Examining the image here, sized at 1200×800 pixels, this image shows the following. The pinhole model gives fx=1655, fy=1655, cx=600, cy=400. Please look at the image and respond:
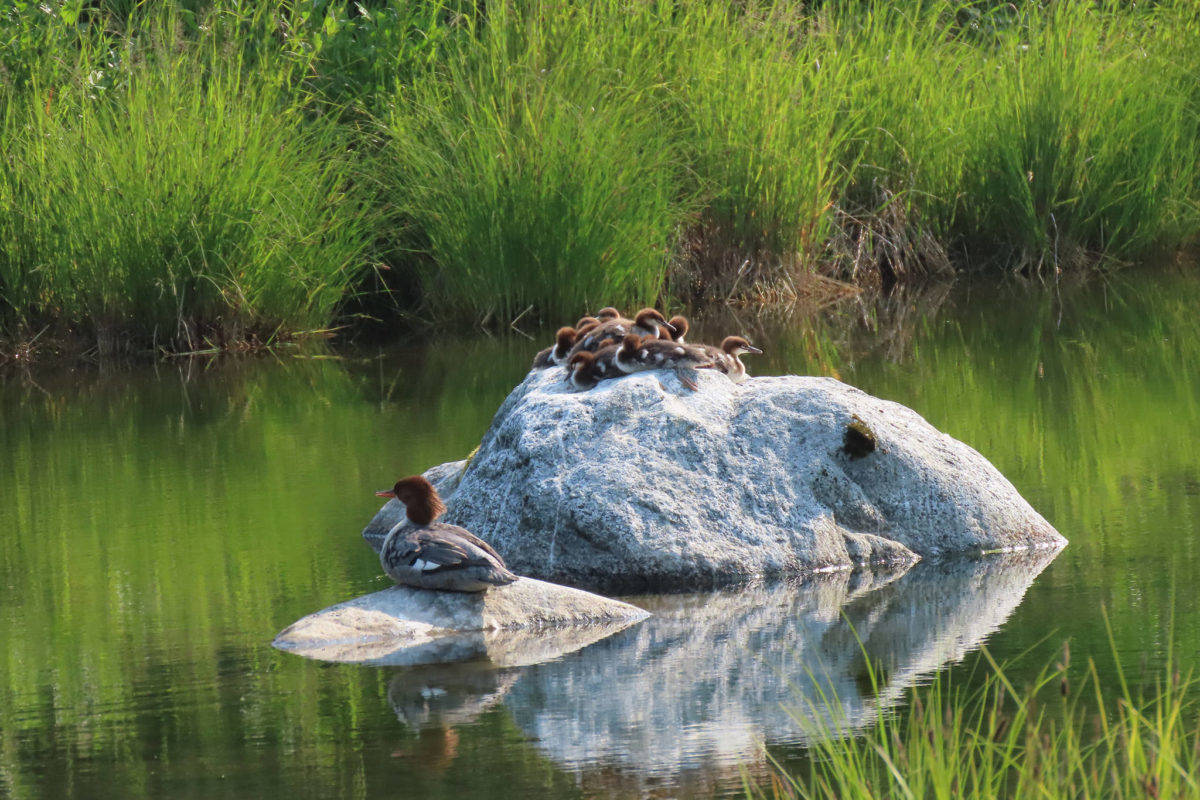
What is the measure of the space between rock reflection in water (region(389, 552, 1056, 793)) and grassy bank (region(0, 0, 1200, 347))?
8353 mm

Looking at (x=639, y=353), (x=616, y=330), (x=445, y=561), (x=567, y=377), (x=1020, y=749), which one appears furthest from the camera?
(x=616, y=330)

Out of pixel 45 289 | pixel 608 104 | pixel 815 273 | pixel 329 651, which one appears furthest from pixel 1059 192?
pixel 329 651

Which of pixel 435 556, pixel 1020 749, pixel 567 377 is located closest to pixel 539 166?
pixel 567 377

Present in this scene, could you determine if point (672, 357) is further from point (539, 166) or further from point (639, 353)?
point (539, 166)

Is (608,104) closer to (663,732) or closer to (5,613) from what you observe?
(5,613)

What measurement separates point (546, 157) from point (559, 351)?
20.1ft

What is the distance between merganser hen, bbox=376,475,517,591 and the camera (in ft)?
21.0

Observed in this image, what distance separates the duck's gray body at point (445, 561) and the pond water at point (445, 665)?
44 centimetres

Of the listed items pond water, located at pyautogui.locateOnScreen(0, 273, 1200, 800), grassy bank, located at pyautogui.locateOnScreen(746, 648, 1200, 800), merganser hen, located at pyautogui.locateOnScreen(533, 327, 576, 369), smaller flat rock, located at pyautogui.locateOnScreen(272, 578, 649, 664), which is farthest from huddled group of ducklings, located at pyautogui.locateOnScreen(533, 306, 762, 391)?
grassy bank, located at pyautogui.locateOnScreen(746, 648, 1200, 800)

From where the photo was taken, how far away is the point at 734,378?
8305mm

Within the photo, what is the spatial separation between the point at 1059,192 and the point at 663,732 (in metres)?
13.7

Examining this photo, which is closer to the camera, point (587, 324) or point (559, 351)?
point (559, 351)

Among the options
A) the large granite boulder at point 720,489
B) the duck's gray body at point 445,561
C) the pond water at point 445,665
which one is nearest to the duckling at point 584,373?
the large granite boulder at point 720,489

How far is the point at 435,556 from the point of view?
6.38m
